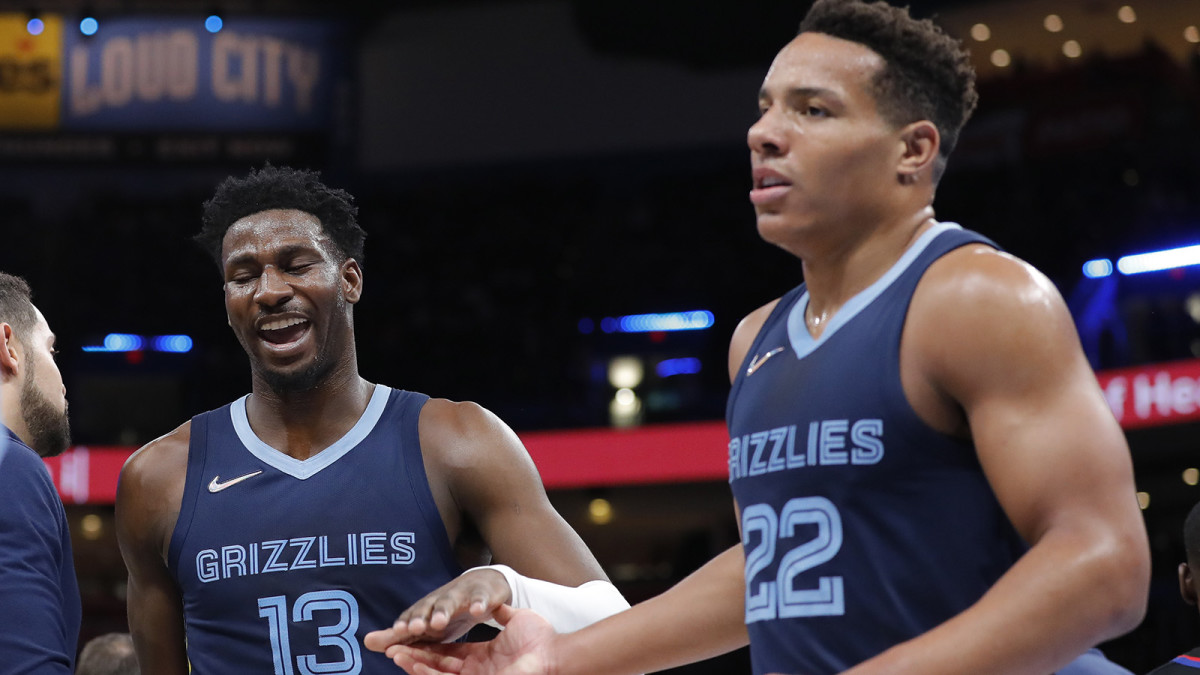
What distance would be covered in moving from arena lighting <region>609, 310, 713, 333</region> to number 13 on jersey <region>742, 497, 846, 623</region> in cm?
1293

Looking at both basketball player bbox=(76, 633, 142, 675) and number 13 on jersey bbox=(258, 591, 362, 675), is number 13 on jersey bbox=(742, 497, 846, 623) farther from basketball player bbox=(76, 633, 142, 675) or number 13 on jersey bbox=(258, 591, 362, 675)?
basketball player bbox=(76, 633, 142, 675)

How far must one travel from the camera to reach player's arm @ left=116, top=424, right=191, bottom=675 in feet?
9.86

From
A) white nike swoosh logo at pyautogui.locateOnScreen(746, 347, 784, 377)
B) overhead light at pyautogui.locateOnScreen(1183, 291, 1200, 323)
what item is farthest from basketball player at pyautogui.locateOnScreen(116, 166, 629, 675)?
overhead light at pyautogui.locateOnScreen(1183, 291, 1200, 323)

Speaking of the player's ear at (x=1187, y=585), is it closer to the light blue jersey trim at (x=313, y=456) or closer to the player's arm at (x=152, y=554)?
the light blue jersey trim at (x=313, y=456)

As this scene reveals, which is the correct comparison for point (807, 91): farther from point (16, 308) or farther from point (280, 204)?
point (16, 308)

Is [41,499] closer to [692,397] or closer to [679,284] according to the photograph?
[692,397]

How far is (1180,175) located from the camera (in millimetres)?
12586

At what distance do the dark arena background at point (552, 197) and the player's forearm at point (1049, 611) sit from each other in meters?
9.88

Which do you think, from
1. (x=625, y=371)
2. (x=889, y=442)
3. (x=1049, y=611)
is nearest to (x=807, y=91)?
(x=889, y=442)

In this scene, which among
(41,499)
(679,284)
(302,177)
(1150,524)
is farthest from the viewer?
(679,284)

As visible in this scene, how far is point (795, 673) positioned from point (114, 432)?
13.4 m

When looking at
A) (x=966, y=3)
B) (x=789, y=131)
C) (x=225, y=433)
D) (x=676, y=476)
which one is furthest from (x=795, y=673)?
(x=966, y=3)

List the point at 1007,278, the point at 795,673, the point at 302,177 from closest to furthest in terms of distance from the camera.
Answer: the point at 1007,278
the point at 795,673
the point at 302,177

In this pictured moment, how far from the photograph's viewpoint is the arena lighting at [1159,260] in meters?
11.9
